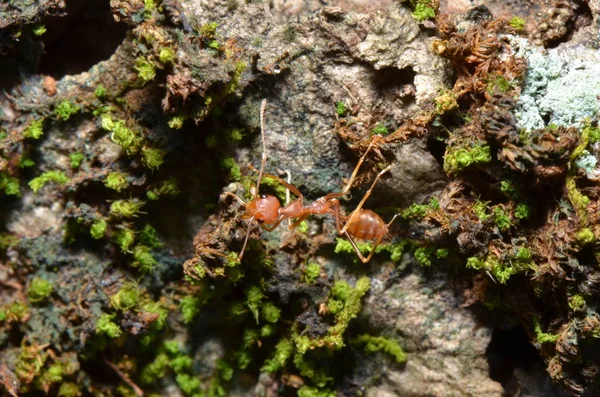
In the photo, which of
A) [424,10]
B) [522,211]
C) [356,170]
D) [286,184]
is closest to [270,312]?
[286,184]

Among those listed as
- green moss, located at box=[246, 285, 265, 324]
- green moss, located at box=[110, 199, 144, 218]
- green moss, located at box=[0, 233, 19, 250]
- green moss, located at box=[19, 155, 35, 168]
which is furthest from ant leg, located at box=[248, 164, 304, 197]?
green moss, located at box=[0, 233, 19, 250]

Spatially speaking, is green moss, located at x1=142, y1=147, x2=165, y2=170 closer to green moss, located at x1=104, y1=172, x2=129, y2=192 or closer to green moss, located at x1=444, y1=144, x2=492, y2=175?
green moss, located at x1=104, y1=172, x2=129, y2=192

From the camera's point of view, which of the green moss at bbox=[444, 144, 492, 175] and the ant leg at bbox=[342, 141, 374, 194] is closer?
the green moss at bbox=[444, 144, 492, 175]

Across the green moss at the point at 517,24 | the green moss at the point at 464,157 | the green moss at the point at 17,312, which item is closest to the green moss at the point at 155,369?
the green moss at the point at 17,312

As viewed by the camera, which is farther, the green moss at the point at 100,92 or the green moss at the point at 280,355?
the green moss at the point at 280,355

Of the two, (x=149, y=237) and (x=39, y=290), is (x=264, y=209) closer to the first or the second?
(x=149, y=237)

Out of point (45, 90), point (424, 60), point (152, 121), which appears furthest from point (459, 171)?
point (45, 90)

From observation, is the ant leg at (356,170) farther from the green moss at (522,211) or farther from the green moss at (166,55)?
Result: the green moss at (166,55)
